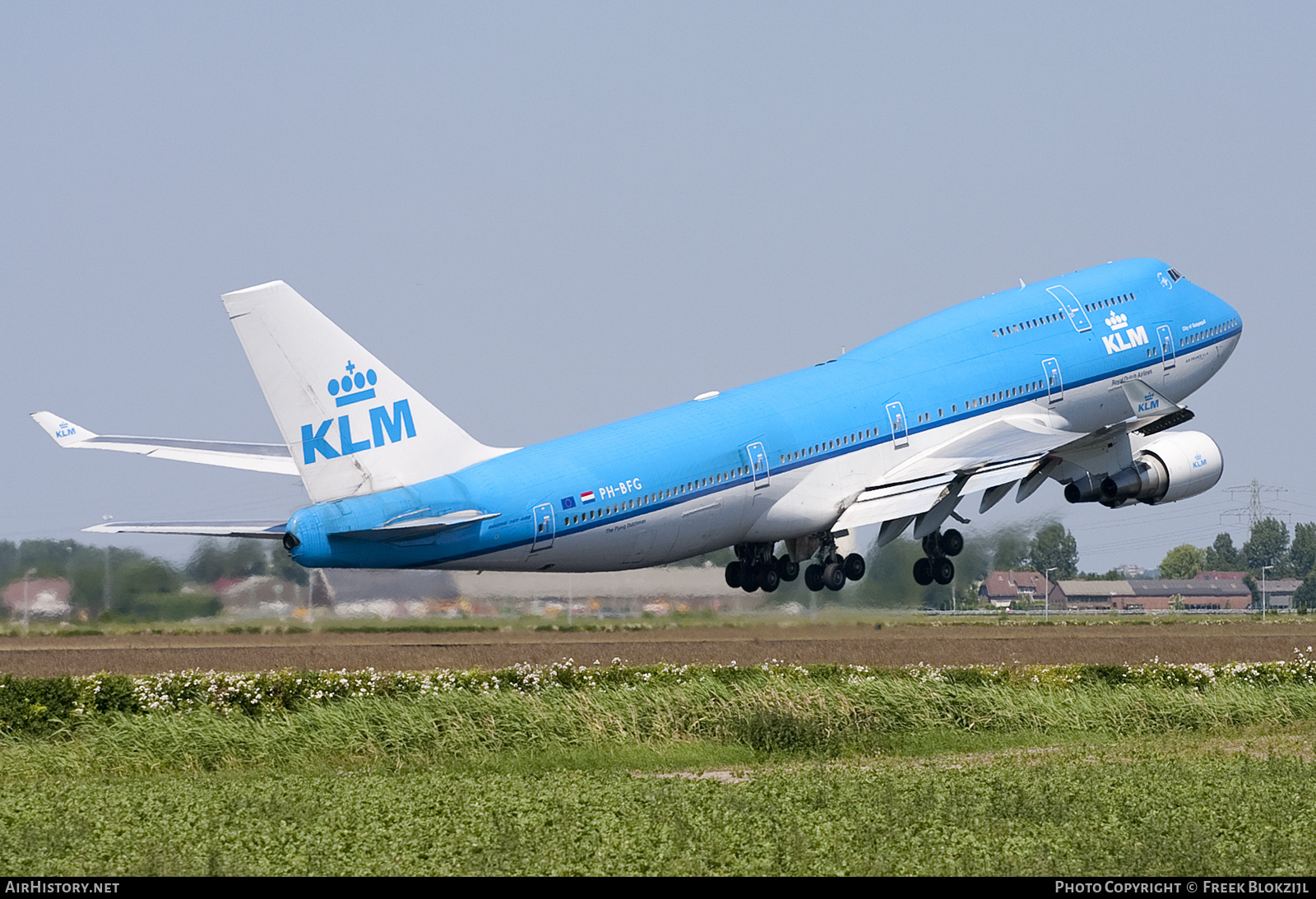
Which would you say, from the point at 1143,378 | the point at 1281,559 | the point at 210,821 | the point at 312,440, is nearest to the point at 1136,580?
the point at 1281,559

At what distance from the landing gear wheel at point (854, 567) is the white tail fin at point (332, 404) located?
15407 mm

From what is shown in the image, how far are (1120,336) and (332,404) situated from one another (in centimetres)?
2496

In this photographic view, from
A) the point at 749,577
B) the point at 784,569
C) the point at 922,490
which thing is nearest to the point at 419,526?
the point at 922,490

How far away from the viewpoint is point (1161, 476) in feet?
153

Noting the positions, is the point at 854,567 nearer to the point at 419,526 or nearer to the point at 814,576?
the point at 814,576

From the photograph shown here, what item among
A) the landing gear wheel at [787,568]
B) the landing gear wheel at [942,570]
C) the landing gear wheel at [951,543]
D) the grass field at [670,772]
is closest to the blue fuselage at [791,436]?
the landing gear wheel at [787,568]

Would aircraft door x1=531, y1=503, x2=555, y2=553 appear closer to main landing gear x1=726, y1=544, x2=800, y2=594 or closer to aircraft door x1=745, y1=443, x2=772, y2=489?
aircraft door x1=745, y1=443, x2=772, y2=489

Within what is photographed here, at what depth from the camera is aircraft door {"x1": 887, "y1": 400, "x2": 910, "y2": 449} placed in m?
45.4

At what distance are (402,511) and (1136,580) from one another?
86332 mm

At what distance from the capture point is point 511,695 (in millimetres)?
33250

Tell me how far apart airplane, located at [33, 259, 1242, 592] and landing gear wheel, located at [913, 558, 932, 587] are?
5 cm

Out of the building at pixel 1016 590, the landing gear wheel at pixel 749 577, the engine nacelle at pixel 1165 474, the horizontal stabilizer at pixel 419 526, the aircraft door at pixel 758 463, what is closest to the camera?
the horizontal stabilizer at pixel 419 526

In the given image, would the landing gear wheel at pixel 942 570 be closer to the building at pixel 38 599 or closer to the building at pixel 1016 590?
the building at pixel 1016 590

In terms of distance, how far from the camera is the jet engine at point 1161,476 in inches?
1843
